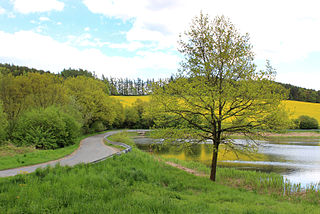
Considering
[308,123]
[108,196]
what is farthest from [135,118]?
[108,196]

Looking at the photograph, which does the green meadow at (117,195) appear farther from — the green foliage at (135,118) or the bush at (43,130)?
the green foliage at (135,118)

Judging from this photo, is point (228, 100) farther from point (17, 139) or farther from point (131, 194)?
point (17, 139)

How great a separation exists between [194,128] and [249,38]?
6274 mm

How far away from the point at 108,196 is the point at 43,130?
713 inches

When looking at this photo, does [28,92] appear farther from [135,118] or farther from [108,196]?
[135,118]

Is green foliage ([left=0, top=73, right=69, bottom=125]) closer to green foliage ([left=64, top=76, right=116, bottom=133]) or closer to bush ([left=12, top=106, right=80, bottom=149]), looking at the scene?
bush ([left=12, top=106, right=80, bottom=149])

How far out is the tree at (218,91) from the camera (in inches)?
468

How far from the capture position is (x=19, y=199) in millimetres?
6480

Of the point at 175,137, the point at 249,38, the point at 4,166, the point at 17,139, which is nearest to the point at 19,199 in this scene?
the point at 4,166

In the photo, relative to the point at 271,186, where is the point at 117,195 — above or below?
above

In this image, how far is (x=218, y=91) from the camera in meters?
11.8

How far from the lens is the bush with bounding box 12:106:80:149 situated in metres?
21.3

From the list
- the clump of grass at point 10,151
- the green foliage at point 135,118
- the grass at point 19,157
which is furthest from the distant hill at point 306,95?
the clump of grass at point 10,151

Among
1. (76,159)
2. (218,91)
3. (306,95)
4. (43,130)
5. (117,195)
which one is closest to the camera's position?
(117,195)
